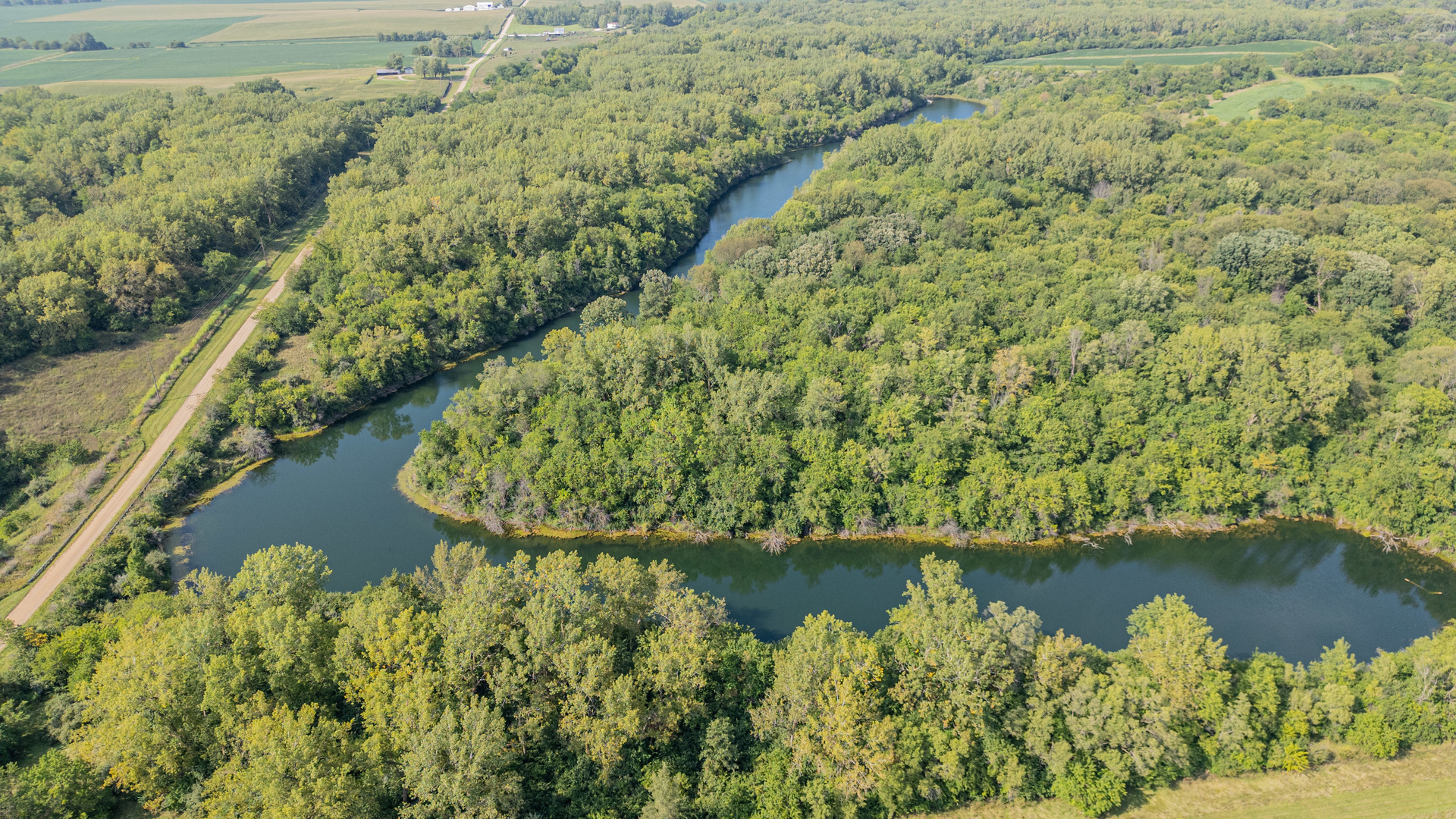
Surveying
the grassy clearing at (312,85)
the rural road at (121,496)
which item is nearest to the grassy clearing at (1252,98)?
the rural road at (121,496)

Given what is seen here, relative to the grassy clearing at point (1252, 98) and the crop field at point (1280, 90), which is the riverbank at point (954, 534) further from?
the crop field at point (1280, 90)

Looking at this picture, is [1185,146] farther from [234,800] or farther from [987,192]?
[234,800]

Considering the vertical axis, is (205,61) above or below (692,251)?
above

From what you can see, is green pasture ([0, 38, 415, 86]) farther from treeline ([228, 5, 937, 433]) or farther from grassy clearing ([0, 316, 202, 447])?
grassy clearing ([0, 316, 202, 447])

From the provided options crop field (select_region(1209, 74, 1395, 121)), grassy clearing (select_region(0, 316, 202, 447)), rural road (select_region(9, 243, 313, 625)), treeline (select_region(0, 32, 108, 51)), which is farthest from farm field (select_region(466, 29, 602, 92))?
crop field (select_region(1209, 74, 1395, 121))

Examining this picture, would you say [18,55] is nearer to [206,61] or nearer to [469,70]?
[206,61]

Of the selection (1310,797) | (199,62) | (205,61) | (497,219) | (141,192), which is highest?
(205,61)

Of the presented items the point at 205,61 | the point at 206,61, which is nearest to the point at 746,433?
the point at 206,61
